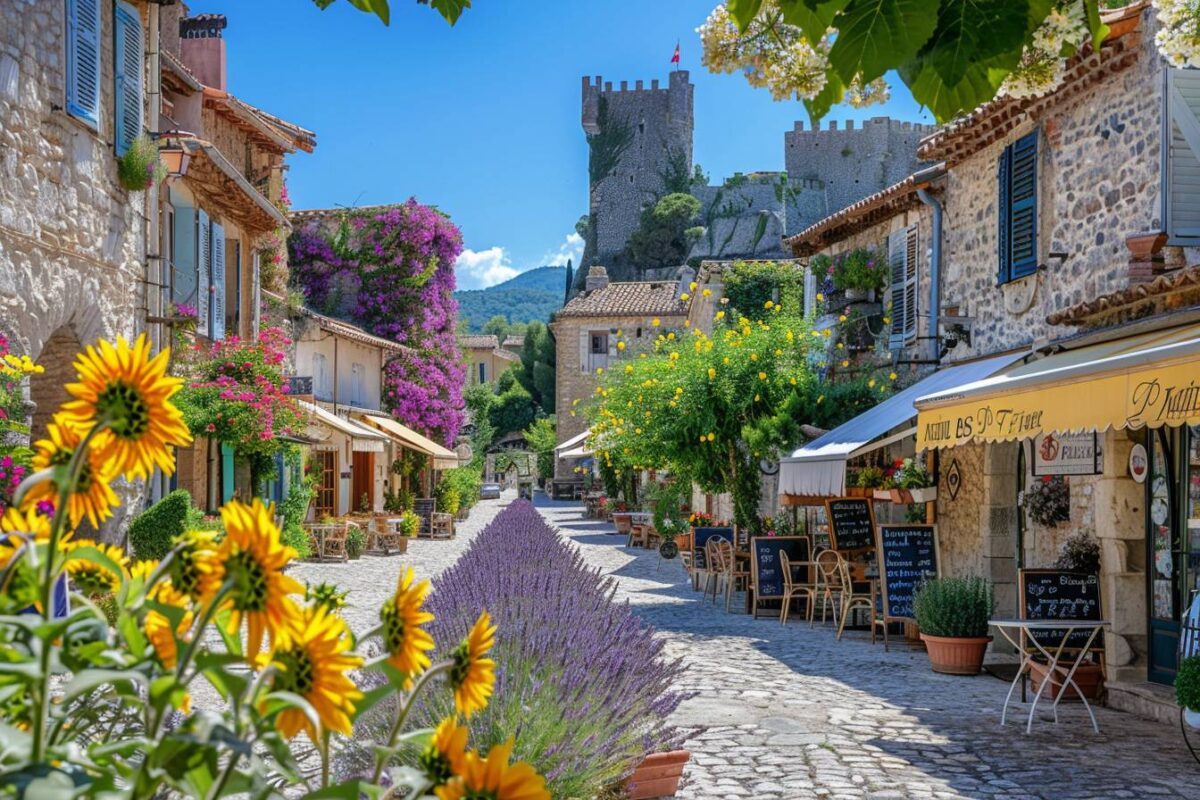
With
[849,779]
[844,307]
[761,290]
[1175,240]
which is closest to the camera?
[849,779]

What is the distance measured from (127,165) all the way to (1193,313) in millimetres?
8678

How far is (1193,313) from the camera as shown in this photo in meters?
7.59

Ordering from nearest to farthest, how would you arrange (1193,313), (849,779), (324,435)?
(849,779), (1193,313), (324,435)

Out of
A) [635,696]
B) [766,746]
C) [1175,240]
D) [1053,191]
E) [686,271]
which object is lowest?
[766,746]

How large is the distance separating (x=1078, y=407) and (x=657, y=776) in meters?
3.46

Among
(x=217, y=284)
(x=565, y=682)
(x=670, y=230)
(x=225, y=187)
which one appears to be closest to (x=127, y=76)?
(x=225, y=187)

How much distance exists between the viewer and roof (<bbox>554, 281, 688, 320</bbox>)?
1791 inches

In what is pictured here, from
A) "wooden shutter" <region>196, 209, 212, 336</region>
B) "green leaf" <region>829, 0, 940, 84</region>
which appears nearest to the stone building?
"wooden shutter" <region>196, 209, 212, 336</region>

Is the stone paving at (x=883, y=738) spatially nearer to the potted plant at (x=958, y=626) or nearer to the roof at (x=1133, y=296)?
the potted plant at (x=958, y=626)

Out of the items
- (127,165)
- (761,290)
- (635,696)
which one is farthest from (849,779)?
(761,290)

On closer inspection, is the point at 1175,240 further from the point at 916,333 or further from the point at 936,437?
the point at 916,333

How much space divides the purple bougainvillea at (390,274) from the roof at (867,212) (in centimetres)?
1407

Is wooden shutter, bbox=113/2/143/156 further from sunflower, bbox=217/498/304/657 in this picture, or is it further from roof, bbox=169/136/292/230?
sunflower, bbox=217/498/304/657

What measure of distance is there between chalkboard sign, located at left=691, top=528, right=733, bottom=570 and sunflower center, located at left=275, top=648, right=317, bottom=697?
14618mm
